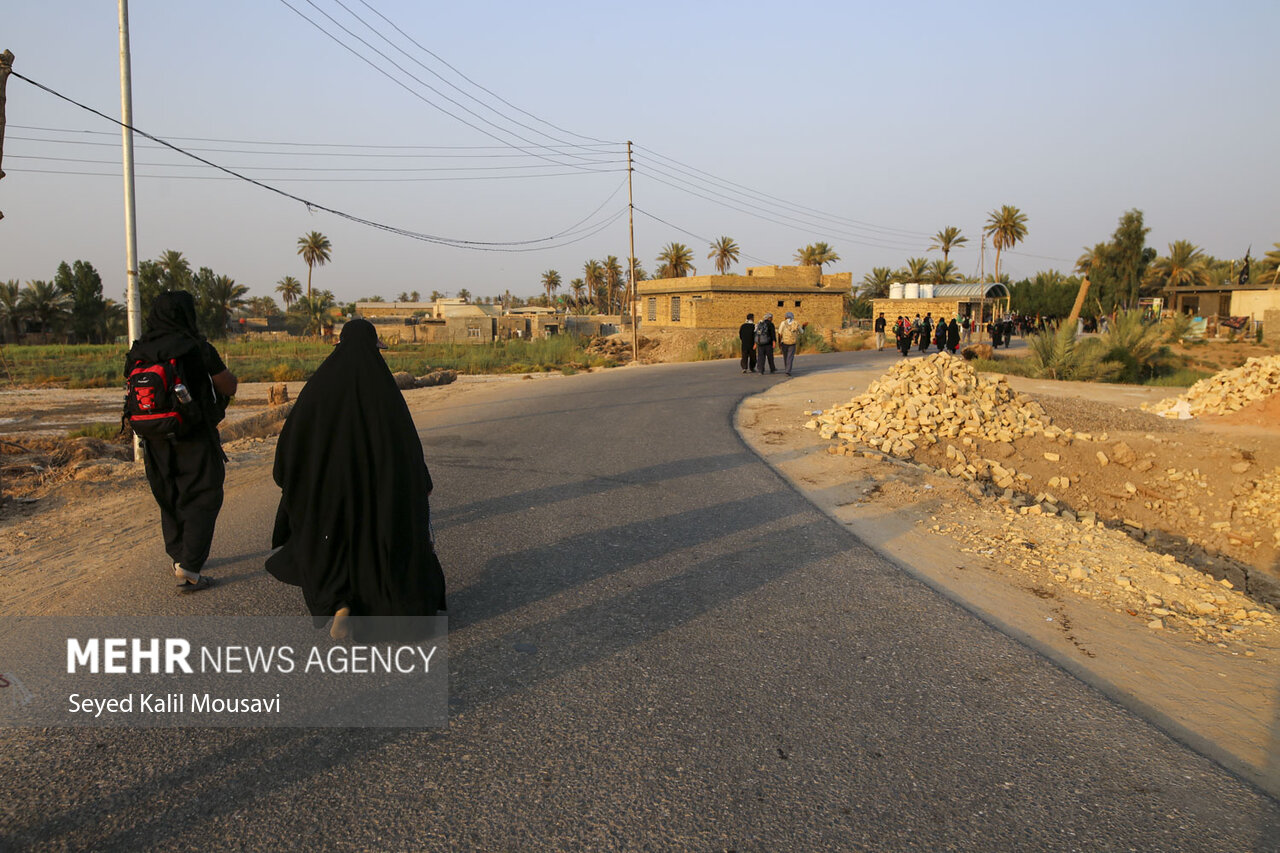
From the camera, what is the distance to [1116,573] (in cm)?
608

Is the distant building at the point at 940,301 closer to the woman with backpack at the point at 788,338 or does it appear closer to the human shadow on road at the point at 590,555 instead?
the woman with backpack at the point at 788,338

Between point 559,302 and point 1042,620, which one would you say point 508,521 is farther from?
point 559,302

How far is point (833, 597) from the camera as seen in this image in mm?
5203

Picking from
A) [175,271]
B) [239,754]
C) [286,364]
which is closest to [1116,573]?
[239,754]

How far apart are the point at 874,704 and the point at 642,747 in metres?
1.14

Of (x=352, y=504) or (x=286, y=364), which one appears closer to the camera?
(x=352, y=504)

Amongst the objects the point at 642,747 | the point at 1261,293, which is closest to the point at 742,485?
the point at 642,747

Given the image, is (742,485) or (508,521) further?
(742,485)

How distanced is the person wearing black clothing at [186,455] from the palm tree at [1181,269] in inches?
3054

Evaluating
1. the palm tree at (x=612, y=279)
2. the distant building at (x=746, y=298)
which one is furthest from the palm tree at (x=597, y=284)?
the distant building at (x=746, y=298)

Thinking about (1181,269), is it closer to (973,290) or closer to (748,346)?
(973,290)

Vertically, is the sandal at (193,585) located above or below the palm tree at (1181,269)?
below

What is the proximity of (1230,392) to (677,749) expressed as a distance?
16.3 metres

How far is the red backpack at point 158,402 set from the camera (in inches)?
191
